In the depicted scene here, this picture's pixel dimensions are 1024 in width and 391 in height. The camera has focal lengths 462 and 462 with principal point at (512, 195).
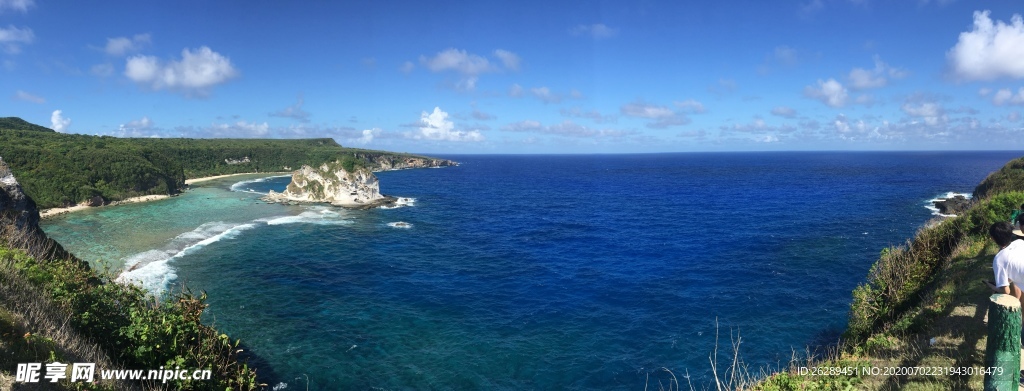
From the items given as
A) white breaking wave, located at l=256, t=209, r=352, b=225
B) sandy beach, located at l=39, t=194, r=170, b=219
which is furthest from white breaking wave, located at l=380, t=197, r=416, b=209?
sandy beach, located at l=39, t=194, r=170, b=219

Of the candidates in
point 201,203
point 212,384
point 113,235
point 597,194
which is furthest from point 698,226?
point 201,203

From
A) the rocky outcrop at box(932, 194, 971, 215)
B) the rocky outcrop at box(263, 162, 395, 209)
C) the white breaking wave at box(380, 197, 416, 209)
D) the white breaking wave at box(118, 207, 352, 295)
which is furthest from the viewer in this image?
the rocky outcrop at box(263, 162, 395, 209)

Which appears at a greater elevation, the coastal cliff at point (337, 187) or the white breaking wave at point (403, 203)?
the coastal cliff at point (337, 187)

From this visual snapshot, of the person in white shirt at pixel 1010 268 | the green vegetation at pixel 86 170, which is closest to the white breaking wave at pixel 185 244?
the green vegetation at pixel 86 170

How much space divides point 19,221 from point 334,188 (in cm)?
7201

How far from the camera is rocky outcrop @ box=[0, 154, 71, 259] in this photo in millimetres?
21234

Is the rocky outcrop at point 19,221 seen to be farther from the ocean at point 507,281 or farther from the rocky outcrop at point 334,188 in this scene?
the rocky outcrop at point 334,188

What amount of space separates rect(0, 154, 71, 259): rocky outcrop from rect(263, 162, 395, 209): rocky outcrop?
64710 millimetres

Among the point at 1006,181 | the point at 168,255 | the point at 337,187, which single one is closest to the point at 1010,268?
the point at 168,255

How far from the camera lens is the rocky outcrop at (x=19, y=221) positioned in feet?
69.7

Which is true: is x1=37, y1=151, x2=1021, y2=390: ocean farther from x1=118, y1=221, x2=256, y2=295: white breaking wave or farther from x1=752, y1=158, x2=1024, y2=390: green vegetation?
x1=752, y1=158, x2=1024, y2=390: green vegetation

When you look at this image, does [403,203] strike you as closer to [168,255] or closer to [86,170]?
[168,255]

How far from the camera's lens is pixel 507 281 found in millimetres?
41344

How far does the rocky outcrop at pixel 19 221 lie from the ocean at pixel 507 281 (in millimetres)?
3921
